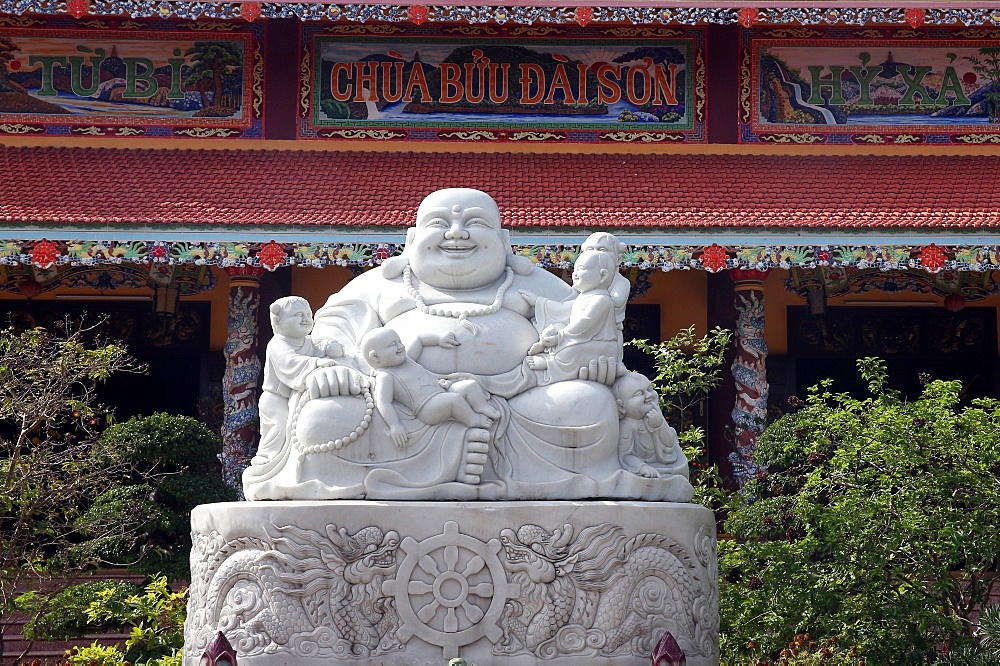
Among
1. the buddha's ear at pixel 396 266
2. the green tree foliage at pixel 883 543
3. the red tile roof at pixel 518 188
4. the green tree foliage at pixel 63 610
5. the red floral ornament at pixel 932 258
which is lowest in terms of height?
the green tree foliage at pixel 63 610

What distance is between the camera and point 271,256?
46.5ft

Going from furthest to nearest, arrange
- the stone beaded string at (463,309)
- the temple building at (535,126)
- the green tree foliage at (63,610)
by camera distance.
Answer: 1. the temple building at (535,126)
2. the green tree foliage at (63,610)
3. the stone beaded string at (463,309)

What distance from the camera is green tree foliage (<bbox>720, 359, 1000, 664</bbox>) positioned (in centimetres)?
886

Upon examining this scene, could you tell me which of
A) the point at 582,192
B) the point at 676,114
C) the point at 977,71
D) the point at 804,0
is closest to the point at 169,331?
the point at 582,192

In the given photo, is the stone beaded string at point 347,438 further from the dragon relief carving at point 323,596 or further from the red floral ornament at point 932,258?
the red floral ornament at point 932,258

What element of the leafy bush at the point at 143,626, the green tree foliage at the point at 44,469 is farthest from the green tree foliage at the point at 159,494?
the leafy bush at the point at 143,626

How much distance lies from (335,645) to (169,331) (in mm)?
10559

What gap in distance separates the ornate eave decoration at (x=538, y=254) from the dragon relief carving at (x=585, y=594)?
7.48 metres

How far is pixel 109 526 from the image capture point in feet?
36.7

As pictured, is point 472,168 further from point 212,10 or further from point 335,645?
point 335,645

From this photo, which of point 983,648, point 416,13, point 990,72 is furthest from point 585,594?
point 990,72

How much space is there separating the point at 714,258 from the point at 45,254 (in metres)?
5.93

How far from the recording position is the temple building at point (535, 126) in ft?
52.1

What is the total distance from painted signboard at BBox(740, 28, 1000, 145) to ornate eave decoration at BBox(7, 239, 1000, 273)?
264cm
